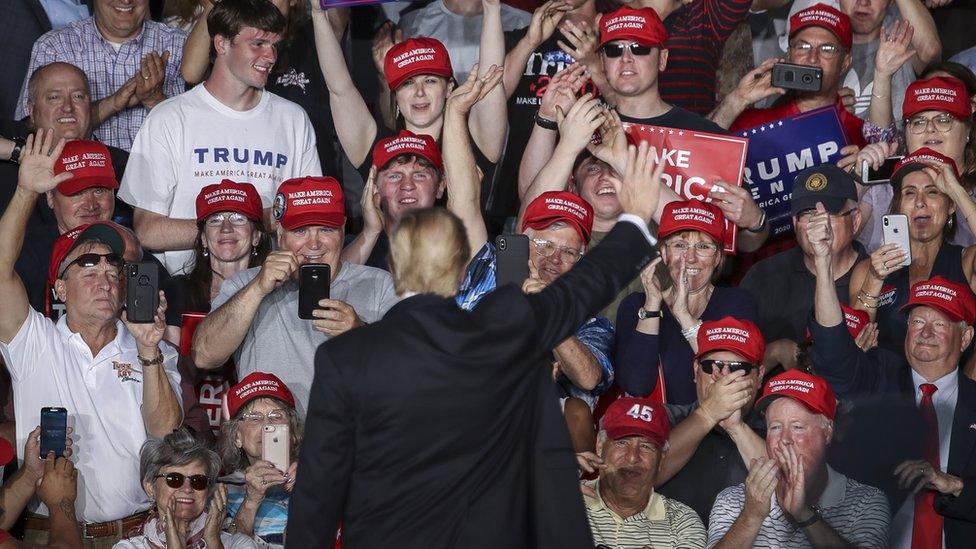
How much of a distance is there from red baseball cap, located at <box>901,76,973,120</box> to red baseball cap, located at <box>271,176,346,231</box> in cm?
251

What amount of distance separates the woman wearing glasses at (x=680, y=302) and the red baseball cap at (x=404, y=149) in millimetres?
965

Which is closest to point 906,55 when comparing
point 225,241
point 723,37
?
point 723,37

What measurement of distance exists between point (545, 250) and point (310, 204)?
93 centimetres

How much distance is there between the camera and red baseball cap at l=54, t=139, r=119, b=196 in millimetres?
6184

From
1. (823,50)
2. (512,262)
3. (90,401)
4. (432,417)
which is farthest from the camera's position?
(823,50)

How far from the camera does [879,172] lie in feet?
20.6

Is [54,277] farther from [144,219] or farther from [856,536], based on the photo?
[856,536]

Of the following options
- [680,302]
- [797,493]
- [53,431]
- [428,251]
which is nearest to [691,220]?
[680,302]

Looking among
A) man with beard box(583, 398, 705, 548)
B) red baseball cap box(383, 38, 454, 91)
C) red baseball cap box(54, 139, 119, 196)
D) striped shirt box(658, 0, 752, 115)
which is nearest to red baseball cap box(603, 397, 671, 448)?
man with beard box(583, 398, 705, 548)

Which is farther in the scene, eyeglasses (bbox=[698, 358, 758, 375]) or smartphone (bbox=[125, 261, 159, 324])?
eyeglasses (bbox=[698, 358, 758, 375])

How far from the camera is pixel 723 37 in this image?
275 inches

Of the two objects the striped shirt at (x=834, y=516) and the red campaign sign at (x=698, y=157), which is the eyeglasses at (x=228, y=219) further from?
the striped shirt at (x=834, y=516)

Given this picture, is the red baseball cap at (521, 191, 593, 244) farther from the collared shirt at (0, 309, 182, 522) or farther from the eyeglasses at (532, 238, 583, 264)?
the collared shirt at (0, 309, 182, 522)

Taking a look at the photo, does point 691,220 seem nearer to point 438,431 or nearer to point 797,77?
point 797,77
